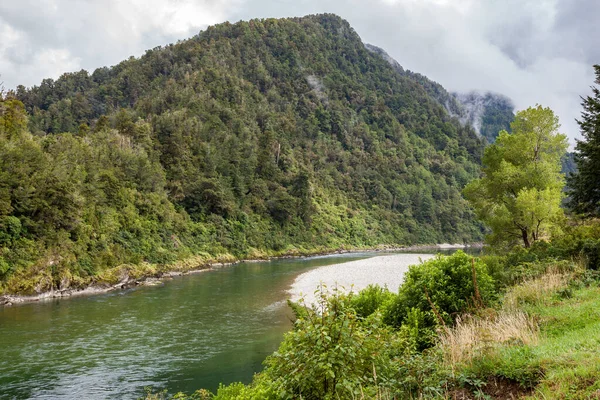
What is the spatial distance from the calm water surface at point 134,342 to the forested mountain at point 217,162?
27.3 ft

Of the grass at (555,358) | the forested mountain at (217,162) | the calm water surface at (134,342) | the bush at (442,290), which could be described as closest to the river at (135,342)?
the calm water surface at (134,342)

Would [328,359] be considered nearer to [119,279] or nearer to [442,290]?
[442,290]

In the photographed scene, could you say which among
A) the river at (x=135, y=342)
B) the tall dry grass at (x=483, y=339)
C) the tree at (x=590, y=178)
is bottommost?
the river at (x=135, y=342)

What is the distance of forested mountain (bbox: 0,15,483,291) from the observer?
35719 mm

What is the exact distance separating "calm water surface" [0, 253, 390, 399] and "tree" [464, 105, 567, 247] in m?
17.6

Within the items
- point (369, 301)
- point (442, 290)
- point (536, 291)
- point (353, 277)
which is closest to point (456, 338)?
point (442, 290)

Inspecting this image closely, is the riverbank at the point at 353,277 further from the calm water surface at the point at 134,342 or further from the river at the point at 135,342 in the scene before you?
the calm water surface at the point at 134,342

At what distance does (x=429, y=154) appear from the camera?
174125mm

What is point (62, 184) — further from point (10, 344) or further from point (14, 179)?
point (10, 344)

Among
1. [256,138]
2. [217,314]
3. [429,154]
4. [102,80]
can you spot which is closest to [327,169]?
[256,138]

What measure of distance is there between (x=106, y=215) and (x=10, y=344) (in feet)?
87.9

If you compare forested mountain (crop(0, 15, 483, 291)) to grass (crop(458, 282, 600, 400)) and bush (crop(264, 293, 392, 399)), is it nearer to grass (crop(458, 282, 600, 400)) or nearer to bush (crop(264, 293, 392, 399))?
bush (crop(264, 293, 392, 399))

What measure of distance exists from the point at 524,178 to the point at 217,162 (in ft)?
203

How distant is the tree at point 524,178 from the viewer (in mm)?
26906
